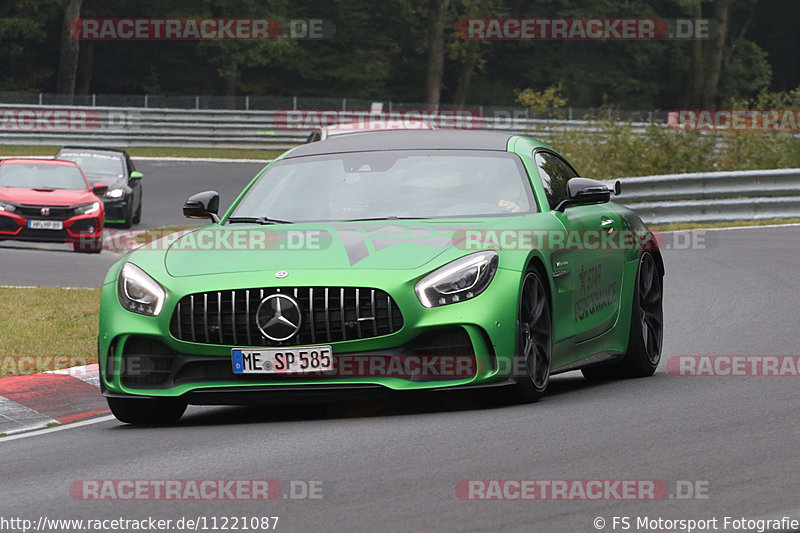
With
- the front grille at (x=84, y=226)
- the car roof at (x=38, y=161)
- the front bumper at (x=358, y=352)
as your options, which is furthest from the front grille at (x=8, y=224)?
the front bumper at (x=358, y=352)

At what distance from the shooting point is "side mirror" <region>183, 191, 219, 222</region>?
30.8 feet

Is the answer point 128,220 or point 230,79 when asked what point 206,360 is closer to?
point 128,220

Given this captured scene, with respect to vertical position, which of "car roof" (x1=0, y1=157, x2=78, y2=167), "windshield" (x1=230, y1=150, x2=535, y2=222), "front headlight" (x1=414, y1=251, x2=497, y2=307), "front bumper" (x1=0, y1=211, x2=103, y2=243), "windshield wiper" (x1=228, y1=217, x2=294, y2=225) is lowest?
"front bumper" (x1=0, y1=211, x2=103, y2=243)

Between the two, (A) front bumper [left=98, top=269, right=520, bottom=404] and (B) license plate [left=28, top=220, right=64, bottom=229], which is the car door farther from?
(B) license plate [left=28, top=220, right=64, bottom=229]

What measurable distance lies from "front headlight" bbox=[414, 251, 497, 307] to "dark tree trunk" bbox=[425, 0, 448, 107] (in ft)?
197

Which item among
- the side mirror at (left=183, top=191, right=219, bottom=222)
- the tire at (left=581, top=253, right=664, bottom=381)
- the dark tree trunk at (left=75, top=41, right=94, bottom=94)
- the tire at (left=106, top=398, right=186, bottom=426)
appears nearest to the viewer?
the tire at (left=106, top=398, right=186, bottom=426)

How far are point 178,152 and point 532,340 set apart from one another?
134 ft

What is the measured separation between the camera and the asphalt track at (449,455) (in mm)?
5848

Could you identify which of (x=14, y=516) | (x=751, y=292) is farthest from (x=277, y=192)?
(x=751, y=292)

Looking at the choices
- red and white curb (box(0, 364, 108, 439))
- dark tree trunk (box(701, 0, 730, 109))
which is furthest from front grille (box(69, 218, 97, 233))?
dark tree trunk (box(701, 0, 730, 109))

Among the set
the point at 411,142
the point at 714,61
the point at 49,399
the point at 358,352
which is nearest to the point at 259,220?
the point at 411,142

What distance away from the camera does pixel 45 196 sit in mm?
24422

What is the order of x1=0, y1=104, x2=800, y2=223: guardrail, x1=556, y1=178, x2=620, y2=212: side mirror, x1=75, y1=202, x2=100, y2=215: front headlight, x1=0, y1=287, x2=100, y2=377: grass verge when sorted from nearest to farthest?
1. x1=556, y1=178, x2=620, y2=212: side mirror
2. x1=0, y1=287, x2=100, y2=377: grass verge
3. x1=75, y1=202, x2=100, y2=215: front headlight
4. x1=0, y1=104, x2=800, y2=223: guardrail

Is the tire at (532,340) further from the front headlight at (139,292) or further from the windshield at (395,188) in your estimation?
the front headlight at (139,292)
